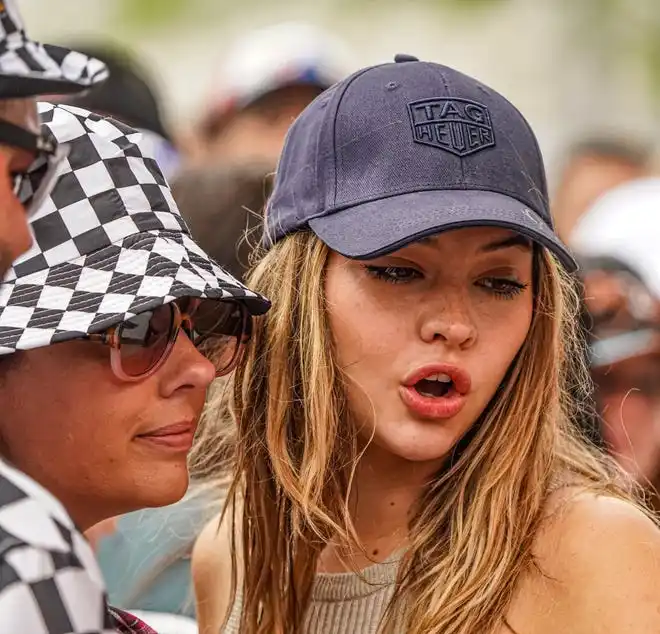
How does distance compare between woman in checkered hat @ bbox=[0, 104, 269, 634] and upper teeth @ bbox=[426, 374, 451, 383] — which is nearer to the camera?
woman in checkered hat @ bbox=[0, 104, 269, 634]

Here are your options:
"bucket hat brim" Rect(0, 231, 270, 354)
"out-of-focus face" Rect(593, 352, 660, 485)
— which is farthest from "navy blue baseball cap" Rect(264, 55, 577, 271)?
"out-of-focus face" Rect(593, 352, 660, 485)

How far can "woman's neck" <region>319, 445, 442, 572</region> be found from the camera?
96.3 inches

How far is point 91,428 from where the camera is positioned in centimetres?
204

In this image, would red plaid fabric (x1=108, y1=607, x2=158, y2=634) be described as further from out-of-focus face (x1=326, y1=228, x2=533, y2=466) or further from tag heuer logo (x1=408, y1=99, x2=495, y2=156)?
tag heuer logo (x1=408, y1=99, x2=495, y2=156)

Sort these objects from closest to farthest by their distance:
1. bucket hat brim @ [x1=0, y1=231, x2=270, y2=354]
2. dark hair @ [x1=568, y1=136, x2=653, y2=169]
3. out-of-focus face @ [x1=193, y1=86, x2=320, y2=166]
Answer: bucket hat brim @ [x1=0, y1=231, x2=270, y2=354] → out-of-focus face @ [x1=193, y1=86, x2=320, y2=166] → dark hair @ [x1=568, y1=136, x2=653, y2=169]

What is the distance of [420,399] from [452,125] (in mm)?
499

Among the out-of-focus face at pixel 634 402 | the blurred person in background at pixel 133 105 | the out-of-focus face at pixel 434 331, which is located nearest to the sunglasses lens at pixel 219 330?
the out-of-focus face at pixel 434 331

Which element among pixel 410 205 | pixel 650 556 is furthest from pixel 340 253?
pixel 650 556

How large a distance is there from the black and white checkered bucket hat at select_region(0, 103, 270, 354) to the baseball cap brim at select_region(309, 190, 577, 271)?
0.71 feet

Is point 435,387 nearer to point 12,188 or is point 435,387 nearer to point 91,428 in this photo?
point 91,428

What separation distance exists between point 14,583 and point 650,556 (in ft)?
4.07

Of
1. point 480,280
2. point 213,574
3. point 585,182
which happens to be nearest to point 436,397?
point 480,280

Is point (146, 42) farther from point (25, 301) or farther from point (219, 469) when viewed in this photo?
point (25, 301)

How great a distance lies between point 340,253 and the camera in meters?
2.24
